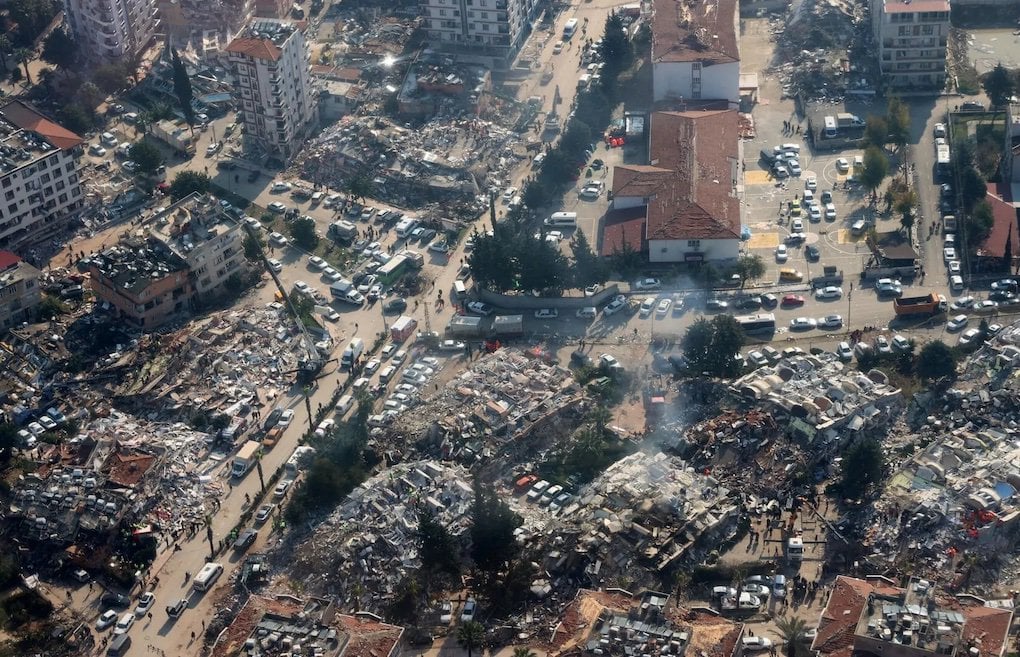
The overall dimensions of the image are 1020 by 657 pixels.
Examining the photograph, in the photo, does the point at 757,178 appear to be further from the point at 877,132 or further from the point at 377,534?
the point at 377,534

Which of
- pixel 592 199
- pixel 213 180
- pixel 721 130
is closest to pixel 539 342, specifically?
pixel 592 199

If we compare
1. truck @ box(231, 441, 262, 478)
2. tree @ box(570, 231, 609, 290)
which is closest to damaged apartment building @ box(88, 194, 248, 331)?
truck @ box(231, 441, 262, 478)

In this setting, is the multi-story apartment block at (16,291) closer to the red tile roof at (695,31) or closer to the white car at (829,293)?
the red tile roof at (695,31)

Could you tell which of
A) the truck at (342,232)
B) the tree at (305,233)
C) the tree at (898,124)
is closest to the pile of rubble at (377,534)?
the tree at (305,233)

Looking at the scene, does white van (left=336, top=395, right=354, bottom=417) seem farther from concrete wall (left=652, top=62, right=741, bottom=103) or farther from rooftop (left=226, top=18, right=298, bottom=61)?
concrete wall (left=652, top=62, right=741, bottom=103)

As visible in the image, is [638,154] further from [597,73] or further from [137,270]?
[137,270]
